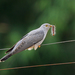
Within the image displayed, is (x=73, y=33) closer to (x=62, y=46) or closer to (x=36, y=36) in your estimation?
(x=62, y=46)

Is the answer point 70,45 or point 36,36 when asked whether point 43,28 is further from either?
point 70,45

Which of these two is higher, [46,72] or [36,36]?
[36,36]

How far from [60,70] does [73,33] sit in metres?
1.12

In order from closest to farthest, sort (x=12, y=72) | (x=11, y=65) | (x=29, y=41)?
(x=29, y=41) < (x=11, y=65) < (x=12, y=72)

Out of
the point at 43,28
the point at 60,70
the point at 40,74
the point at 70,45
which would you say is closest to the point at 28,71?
the point at 40,74

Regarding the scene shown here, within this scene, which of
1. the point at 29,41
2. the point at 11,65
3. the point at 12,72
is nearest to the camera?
the point at 29,41

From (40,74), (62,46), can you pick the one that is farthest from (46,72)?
(62,46)

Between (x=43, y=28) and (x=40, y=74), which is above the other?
(x=43, y=28)

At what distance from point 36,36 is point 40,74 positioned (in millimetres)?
3672

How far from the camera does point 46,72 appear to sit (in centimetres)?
863

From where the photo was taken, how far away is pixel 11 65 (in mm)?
8008

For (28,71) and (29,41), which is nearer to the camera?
(29,41)

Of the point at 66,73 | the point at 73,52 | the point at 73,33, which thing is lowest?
the point at 66,73

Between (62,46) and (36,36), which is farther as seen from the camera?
(62,46)
